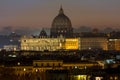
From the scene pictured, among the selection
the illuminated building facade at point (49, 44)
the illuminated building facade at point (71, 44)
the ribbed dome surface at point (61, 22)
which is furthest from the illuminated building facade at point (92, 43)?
the ribbed dome surface at point (61, 22)

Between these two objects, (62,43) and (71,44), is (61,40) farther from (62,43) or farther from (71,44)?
(71,44)

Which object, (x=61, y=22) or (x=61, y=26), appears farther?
(x=61, y=26)

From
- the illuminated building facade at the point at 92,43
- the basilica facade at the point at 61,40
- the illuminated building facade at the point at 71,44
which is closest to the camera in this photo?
the basilica facade at the point at 61,40

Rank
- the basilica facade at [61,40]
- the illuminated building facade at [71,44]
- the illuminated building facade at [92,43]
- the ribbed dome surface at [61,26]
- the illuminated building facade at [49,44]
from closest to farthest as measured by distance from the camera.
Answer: the illuminated building facade at [49,44] → the basilica facade at [61,40] → the illuminated building facade at [71,44] → the ribbed dome surface at [61,26] → the illuminated building facade at [92,43]

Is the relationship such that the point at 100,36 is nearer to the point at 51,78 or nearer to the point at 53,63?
the point at 53,63

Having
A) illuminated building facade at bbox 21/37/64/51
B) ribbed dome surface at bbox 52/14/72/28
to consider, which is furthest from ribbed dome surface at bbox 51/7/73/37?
illuminated building facade at bbox 21/37/64/51

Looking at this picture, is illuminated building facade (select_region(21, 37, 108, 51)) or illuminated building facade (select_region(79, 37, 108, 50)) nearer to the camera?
illuminated building facade (select_region(21, 37, 108, 51))

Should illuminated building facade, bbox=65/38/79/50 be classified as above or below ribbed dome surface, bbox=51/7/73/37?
below

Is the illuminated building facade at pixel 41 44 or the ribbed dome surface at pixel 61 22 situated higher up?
the ribbed dome surface at pixel 61 22

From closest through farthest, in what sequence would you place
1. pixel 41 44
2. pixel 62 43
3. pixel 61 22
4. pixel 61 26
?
1. pixel 62 43
2. pixel 41 44
3. pixel 61 22
4. pixel 61 26

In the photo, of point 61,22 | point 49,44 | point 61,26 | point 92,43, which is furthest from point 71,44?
point 92,43

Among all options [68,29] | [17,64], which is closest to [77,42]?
[68,29]

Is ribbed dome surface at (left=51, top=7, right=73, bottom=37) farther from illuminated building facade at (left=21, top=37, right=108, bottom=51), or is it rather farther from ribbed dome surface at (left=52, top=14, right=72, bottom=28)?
illuminated building facade at (left=21, top=37, right=108, bottom=51)

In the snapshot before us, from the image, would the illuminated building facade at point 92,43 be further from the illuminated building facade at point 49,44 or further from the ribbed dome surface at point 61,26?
the ribbed dome surface at point 61,26
